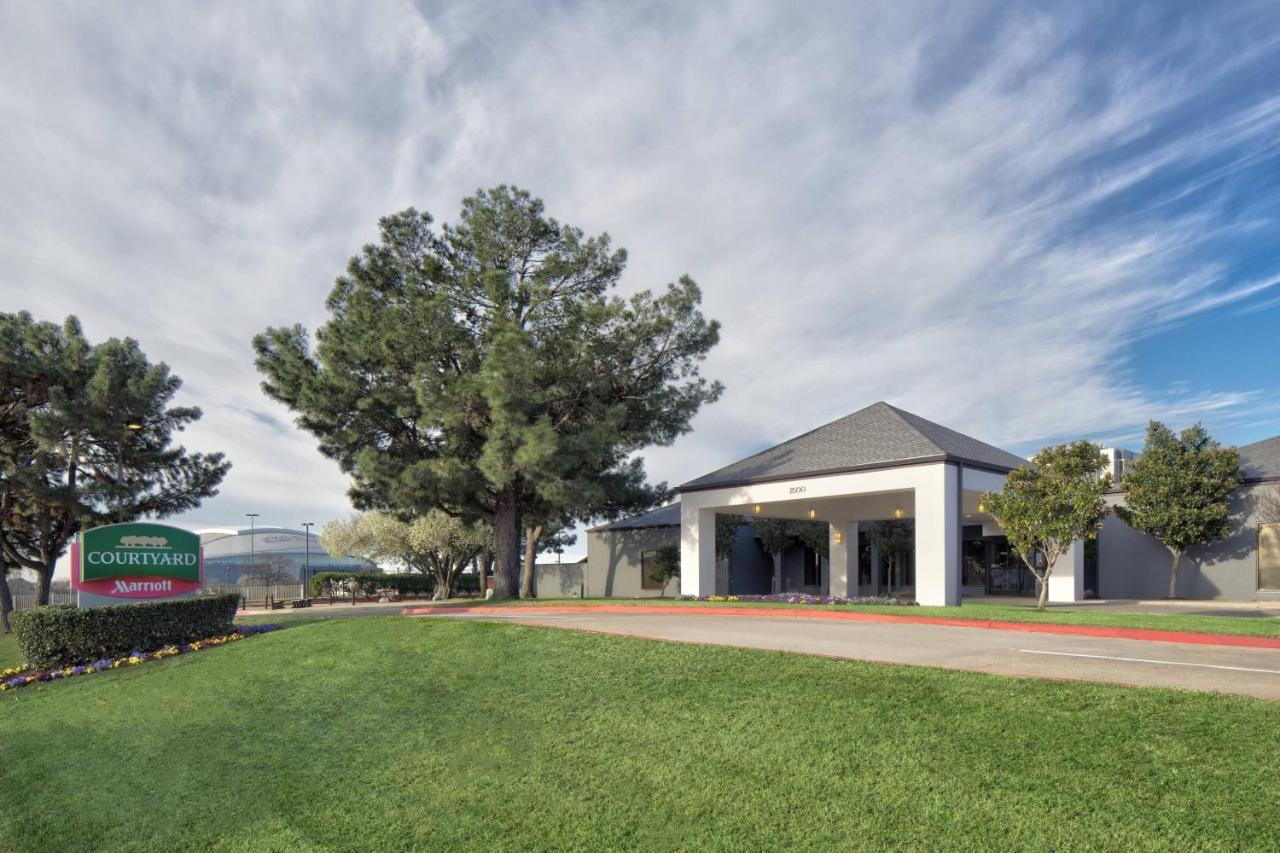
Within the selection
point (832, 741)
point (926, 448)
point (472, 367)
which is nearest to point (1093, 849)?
point (832, 741)

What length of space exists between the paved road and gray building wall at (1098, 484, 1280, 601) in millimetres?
18949

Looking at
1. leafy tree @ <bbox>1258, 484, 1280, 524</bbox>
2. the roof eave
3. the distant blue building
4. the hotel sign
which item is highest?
the roof eave

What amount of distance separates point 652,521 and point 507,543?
10.3 m

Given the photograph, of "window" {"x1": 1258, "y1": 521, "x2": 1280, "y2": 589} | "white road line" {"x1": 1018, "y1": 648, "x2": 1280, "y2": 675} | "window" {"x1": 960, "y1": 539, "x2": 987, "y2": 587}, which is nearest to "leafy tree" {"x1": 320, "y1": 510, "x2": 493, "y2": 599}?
"window" {"x1": 960, "y1": 539, "x2": 987, "y2": 587}

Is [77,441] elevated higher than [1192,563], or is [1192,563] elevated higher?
[77,441]

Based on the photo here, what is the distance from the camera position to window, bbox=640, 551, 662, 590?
125 feet

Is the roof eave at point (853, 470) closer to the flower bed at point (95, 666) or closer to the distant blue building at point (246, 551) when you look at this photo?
the flower bed at point (95, 666)

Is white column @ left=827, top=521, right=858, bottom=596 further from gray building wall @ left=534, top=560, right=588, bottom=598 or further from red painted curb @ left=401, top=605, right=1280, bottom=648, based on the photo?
gray building wall @ left=534, top=560, right=588, bottom=598

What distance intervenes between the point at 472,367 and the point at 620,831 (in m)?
24.7

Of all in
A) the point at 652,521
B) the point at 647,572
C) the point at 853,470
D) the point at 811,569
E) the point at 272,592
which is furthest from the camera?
the point at 272,592

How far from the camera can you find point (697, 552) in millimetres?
27734

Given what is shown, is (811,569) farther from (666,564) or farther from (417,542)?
(417,542)

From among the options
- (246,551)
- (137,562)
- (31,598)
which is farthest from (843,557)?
(246,551)

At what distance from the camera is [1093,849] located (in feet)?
15.5
